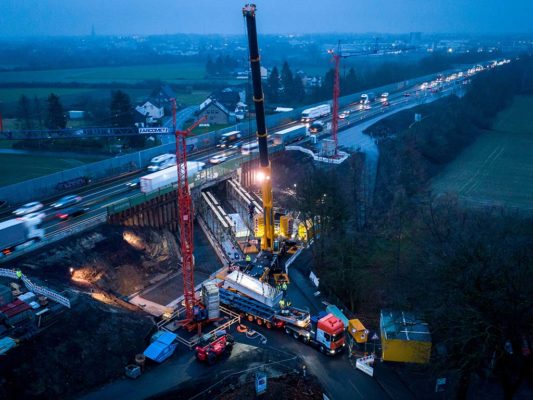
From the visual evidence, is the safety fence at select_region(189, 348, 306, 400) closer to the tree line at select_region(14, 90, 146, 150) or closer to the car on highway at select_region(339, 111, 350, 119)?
the tree line at select_region(14, 90, 146, 150)

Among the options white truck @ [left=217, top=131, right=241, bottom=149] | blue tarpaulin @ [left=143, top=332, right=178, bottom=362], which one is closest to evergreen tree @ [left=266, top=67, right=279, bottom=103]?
white truck @ [left=217, top=131, right=241, bottom=149]

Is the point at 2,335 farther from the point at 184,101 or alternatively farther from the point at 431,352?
the point at 184,101

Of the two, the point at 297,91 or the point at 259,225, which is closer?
the point at 259,225

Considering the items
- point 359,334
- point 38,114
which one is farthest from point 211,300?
point 38,114

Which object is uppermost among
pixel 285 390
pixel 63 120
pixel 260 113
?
pixel 260 113

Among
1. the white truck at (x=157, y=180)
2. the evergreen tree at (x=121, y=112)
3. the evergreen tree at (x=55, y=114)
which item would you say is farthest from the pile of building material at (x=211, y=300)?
the evergreen tree at (x=55, y=114)

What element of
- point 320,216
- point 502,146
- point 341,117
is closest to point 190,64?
point 341,117

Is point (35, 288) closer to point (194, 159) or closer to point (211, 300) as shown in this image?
point (211, 300)
